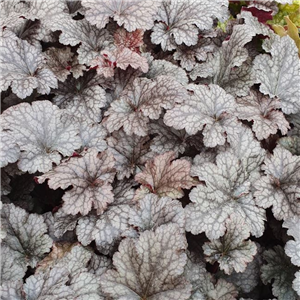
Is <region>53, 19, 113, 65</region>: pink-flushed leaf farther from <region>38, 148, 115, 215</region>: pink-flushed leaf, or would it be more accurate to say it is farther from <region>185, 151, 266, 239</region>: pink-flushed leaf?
<region>185, 151, 266, 239</region>: pink-flushed leaf

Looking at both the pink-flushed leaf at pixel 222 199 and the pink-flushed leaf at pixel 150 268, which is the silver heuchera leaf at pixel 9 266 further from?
the pink-flushed leaf at pixel 222 199

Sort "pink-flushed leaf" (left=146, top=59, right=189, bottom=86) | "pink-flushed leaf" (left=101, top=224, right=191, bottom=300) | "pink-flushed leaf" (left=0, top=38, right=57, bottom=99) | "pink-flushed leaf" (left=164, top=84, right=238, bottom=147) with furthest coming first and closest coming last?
"pink-flushed leaf" (left=146, top=59, right=189, bottom=86) < "pink-flushed leaf" (left=0, top=38, right=57, bottom=99) < "pink-flushed leaf" (left=164, top=84, right=238, bottom=147) < "pink-flushed leaf" (left=101, top=224, right=191, bottom=300)

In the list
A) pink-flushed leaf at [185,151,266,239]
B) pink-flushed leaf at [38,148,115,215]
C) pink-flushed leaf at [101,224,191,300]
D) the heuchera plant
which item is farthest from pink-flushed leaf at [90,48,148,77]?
pink-flushed leaf at [101,224,191,300]

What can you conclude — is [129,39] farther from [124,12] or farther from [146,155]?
[146,155]

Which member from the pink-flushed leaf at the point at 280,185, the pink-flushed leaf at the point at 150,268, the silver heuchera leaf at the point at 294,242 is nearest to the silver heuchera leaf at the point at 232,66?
the pink-flushed leaf at the point at 280,185

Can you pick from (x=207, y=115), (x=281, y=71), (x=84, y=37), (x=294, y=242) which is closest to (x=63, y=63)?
(x=84, y=37)

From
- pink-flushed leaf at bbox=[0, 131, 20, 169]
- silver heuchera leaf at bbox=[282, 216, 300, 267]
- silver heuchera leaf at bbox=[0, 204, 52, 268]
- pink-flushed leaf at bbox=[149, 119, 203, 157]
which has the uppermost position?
pink-flushed leaf at bbox=[149, 119, 203, 157]
